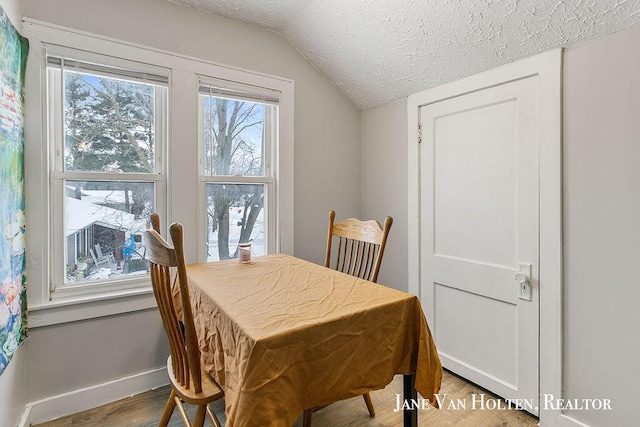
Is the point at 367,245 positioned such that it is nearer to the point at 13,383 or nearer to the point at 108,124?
the point at 108,124

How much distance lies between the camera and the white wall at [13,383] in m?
1.38

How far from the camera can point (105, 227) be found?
1914mm

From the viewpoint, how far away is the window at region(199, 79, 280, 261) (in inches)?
86.6

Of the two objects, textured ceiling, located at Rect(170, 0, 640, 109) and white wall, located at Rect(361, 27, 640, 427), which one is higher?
textured ceiling, located at Rect(170, 0, 640, 109)

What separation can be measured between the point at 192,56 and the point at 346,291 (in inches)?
69.7

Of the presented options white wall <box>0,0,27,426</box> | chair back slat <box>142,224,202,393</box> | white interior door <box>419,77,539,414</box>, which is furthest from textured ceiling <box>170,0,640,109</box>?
chair back slat <box>142,224,202,393</box>

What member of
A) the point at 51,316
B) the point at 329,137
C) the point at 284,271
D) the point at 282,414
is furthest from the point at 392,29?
the point at 51,316

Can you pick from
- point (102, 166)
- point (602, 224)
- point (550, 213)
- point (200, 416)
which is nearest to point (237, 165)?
point (102, 166)

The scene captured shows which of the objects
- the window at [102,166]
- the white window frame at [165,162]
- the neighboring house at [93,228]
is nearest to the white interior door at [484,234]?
the white window frame at [165,162]

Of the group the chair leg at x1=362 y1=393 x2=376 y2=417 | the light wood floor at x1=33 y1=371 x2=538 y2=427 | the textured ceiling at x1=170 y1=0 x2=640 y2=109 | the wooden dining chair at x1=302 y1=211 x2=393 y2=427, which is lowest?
the light wood floor at x1=33 y1=371 x2=538 y2=427

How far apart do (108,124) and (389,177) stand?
6.43ft

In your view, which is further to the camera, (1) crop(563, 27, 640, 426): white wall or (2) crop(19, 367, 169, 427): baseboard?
(2) crop(19, 367, 169, 427): baseboard

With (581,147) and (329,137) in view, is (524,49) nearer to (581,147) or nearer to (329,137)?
(581,147)

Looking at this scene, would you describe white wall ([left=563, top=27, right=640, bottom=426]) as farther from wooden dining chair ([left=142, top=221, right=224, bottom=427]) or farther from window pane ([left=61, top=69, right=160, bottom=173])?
window pane ([left=61, top=69, right=160, bottom=173])
